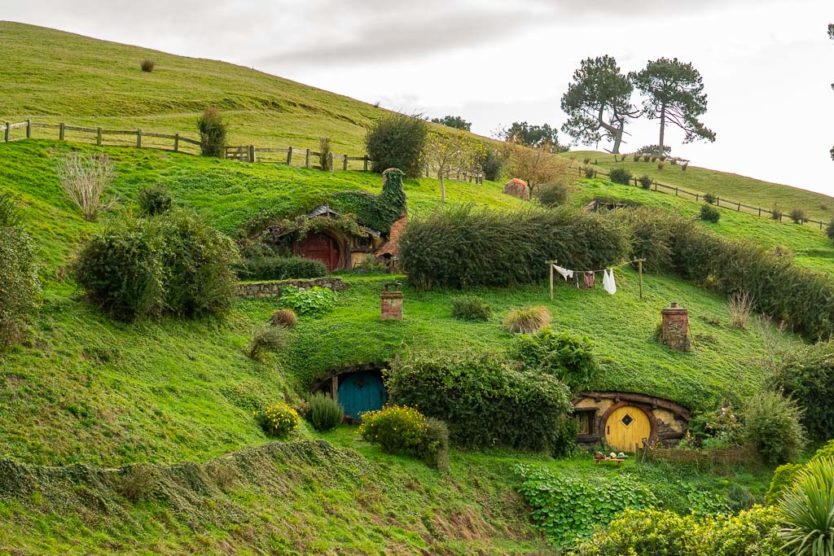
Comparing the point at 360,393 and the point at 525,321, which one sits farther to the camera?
the point at 525,321

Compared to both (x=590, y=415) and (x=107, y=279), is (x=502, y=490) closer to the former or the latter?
(x=590, y=415)

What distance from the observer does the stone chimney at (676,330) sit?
37594mm

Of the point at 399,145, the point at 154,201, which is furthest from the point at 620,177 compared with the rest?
the point at 154,201

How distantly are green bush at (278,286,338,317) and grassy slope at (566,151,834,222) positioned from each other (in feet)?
178

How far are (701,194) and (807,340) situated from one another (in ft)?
124

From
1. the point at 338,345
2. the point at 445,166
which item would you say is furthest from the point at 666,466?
the point at 445,166

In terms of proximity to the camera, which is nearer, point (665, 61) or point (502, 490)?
point (502, 490)

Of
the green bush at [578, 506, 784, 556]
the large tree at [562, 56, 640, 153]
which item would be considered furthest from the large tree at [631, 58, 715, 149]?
the green bush at [578, 506, 784, 556]

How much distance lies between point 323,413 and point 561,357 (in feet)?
25.3

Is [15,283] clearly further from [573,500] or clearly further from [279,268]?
[279,268]

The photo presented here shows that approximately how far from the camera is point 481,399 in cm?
2902

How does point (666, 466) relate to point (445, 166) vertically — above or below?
below

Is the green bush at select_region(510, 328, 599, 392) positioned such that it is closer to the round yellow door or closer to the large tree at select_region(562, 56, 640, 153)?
the round yellow door

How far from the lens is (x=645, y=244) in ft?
158
